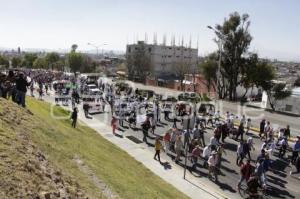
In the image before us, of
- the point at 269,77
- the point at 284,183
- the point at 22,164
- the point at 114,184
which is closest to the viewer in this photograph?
the point at 22,164

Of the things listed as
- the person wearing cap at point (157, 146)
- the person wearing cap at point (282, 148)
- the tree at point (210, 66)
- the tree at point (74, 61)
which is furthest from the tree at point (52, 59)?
the person wearing cap at point (282, 148)

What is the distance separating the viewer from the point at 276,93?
4322 centimetres

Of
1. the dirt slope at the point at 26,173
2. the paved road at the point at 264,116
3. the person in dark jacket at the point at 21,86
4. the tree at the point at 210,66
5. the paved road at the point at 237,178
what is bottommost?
the paved road at the point at 237,178

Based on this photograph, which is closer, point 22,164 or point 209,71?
point 22,164

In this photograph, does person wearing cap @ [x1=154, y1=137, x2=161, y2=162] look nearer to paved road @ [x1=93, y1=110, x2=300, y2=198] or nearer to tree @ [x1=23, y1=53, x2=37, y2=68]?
paved road @ [x1=93, y1=110, x2=300, y2=198]

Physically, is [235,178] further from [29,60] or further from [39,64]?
[29,60]

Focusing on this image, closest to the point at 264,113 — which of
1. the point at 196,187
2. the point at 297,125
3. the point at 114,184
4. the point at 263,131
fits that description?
the point at 297,125

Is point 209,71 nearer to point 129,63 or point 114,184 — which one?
point 114,184

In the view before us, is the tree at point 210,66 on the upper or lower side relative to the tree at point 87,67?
upper

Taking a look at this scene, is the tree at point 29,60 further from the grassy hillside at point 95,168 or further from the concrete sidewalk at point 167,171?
the grassy hillside at point 95,168

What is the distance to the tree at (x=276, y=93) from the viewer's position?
42.9 meters

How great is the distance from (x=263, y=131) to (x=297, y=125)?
9099 mm

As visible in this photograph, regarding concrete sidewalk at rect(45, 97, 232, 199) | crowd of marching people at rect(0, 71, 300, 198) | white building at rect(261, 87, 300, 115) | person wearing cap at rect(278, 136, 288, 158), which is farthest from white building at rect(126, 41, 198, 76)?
person wearing cap at rect(278, 136, 288, 158)

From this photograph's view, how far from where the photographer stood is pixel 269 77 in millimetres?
45500
